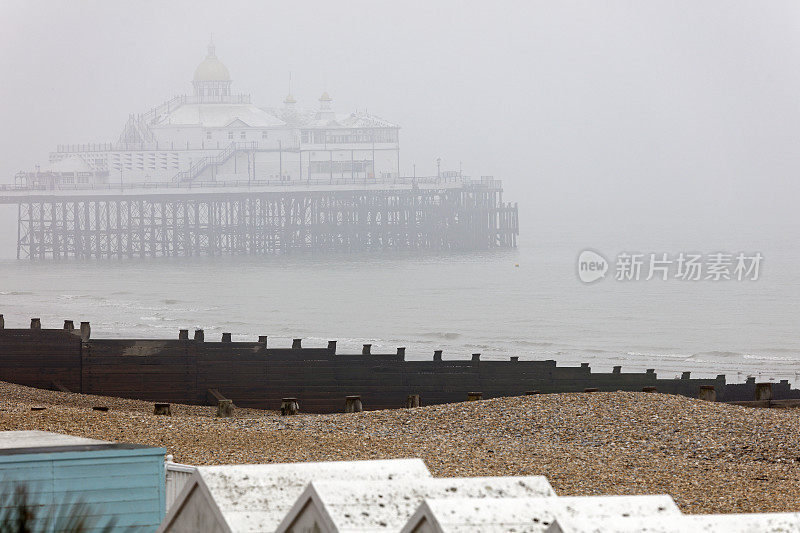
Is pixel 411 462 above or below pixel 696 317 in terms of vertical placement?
above

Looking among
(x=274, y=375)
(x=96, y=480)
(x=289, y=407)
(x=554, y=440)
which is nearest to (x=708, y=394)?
(x=554, y=440)

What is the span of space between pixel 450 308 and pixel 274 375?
114ft

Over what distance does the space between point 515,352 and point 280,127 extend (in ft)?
275

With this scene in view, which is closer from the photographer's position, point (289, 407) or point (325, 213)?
point (289, 407)

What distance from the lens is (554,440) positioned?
924cm

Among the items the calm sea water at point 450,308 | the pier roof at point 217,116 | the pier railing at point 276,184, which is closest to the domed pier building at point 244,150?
the pier roof at point 217,116

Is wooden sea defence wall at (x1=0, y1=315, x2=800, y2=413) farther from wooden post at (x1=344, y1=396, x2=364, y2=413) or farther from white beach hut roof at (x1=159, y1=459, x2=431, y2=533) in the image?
white beach hut roof at (x1=159, y1=459, x2=431, y2=533)

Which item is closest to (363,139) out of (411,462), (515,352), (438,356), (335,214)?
(335,214)

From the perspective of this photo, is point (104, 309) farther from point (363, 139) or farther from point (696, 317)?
point (363, 139)

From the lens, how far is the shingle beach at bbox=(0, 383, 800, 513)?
7.45 meters

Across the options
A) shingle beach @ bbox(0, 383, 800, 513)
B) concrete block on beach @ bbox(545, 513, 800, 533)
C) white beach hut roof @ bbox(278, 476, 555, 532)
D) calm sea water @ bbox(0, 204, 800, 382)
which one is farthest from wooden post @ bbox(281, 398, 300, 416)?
calm sea water @ bbox(0, 204, 800, 382)

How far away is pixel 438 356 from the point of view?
43.5ft

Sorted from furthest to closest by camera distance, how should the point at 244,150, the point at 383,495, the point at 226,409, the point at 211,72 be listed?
the point at 211,72 → the point at 244,150 → the point at 226,409 → the point at 383,495

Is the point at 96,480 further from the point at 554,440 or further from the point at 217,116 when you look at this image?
the point at 217,116
